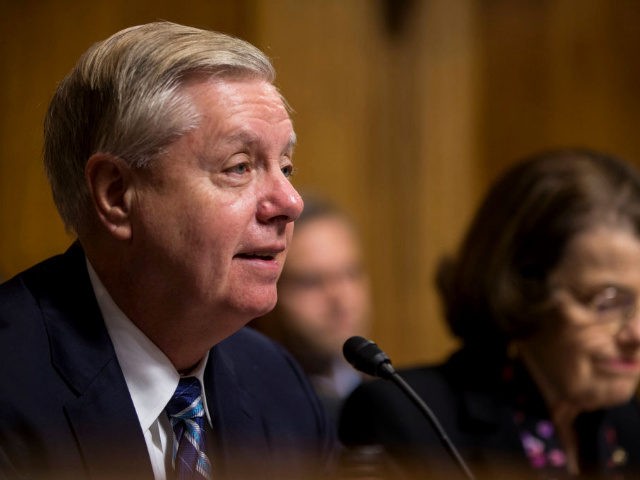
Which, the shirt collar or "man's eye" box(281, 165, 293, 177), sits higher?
"man's eye" box(281, 165, 293, 177)

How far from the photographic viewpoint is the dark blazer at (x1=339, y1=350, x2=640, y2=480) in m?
2.42

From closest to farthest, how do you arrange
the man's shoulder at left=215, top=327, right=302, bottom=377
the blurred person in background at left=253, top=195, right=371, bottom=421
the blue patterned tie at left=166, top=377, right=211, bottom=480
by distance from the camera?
the blue patterned tie at left=166, top=377, right=211, bottom=480, the man's shoulder at left=215, top=327, right=302, bottom=377, the blurred person in background at left=253, top=195, right=371, bottom=421

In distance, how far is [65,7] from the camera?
3316 mm

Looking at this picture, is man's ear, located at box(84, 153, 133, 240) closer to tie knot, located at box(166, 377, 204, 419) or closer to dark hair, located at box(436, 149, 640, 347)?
tie knot, located at box(166, 377, 204, 419)

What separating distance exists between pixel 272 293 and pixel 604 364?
3.69ft

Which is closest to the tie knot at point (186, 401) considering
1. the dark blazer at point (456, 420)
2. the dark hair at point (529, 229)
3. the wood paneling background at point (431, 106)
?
the dark blazer at point (456, 420)

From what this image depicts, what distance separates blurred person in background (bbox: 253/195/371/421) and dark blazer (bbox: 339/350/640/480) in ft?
3.35

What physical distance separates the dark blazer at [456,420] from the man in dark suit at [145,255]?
2.24 ft

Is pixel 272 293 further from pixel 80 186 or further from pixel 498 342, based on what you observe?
pixel 498 342

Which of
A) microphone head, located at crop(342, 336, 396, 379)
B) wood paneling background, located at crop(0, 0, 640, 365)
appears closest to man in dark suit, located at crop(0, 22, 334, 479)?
microphone head, located at crop(342, 336, 396, 379)

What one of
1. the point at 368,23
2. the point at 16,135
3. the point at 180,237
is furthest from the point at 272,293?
the point at 368,23

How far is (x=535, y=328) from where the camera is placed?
2545 mm

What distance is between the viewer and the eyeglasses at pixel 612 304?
2473mm

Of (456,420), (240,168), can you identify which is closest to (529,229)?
(456,420)
